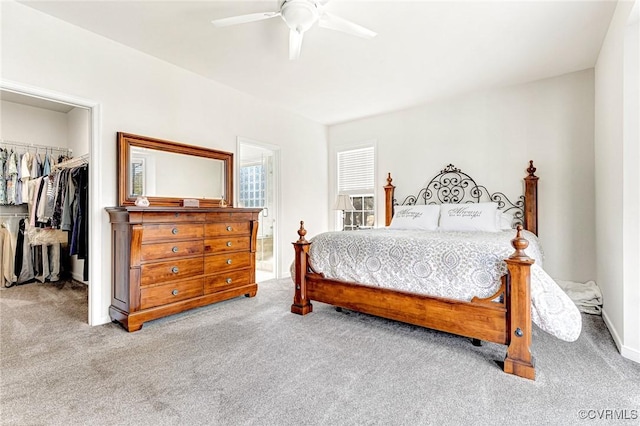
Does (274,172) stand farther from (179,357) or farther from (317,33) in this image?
(179,357)

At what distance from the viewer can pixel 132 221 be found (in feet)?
8.64

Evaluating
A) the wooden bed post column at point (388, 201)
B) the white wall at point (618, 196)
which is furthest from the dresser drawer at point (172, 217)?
the white wall at point (618, 196)

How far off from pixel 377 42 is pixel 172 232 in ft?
8.67

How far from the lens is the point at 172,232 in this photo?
9.68 ft

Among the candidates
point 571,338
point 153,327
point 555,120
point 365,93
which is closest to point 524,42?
point 555,120

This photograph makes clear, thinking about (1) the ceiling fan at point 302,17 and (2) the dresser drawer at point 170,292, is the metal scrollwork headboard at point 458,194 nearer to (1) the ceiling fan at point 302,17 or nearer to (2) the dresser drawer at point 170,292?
(1) the ceiling fan at point 302,17

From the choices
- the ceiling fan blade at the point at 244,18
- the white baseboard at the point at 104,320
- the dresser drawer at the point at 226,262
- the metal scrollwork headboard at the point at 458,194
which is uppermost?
the ceiling fan blade at the point at 244,18

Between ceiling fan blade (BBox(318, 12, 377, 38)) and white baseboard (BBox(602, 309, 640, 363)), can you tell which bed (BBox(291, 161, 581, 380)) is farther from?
ceiling fan blade (BBox(318, 12, 377, 38))

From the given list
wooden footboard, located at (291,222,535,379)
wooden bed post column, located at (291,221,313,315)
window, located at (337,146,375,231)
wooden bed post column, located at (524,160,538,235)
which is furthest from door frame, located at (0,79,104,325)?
wooden bed post column, located at (524,160,538,235)

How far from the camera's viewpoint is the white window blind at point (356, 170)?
5.26 m

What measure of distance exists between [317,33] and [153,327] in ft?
9.84

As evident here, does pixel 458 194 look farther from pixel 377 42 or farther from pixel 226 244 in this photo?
pixel 226 244

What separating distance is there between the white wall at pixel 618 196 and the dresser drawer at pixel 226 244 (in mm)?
3360

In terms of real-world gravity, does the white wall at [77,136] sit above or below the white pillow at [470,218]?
above
